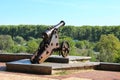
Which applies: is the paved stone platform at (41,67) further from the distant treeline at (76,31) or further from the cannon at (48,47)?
the distant treeline at (76,31)

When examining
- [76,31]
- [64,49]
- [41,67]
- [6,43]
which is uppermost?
[76,31]

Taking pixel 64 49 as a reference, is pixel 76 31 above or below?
above

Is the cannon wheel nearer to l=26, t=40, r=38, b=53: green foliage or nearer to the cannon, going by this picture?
the cannon

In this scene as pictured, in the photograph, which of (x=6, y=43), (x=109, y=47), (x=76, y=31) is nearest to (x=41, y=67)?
(x=109, y=47)

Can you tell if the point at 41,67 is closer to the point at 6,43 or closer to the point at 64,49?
the point at 64,49

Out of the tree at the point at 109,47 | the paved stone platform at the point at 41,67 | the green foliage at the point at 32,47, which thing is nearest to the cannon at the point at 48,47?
the paved stone platform at the point at 41,67

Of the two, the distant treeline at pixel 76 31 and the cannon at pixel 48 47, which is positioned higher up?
the distant treeline at pixel 76 31

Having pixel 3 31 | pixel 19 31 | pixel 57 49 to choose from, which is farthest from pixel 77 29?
pixel 57 49

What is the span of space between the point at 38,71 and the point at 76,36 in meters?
82.3

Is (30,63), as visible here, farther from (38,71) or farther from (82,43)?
(82,43)

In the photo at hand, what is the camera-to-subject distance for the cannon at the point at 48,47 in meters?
12.9

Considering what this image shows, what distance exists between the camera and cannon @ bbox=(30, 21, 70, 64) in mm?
12859

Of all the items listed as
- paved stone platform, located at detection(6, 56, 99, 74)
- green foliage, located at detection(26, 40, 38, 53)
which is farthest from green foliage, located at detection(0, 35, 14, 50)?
paved stone platform, located at detection(6, 56, 99, 74)

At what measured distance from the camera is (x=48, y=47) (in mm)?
13148
